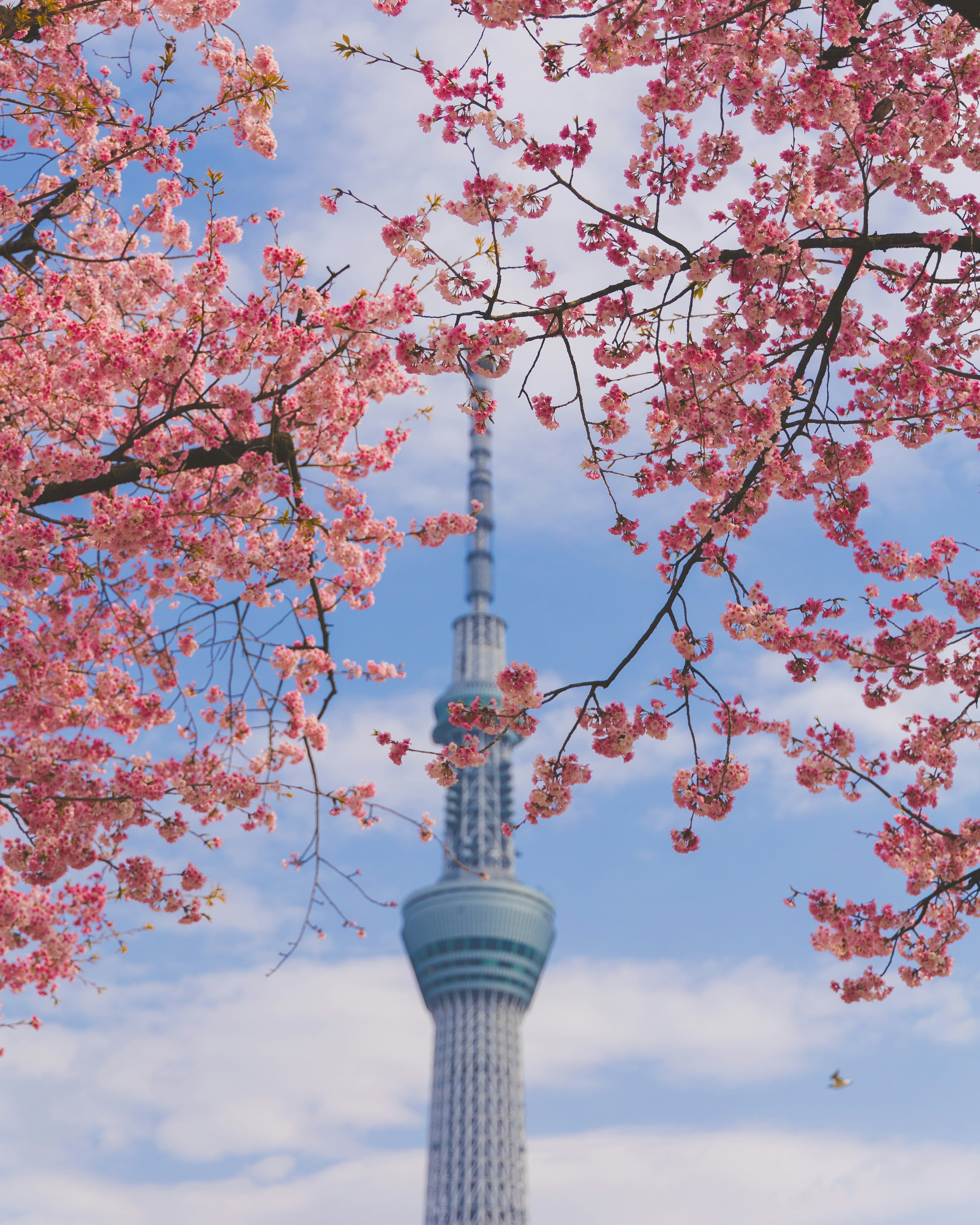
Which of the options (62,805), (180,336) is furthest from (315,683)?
(180,336)

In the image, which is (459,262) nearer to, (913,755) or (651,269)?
(651,269)

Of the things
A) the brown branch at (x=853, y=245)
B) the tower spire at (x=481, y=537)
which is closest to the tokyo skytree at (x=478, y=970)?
the tower spire at (x=481, y=537)

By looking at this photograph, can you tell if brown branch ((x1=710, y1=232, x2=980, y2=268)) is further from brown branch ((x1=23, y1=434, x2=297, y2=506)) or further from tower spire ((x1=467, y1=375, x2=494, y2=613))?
tower spire ((x1=467, y1=375, x2=494, y2=613))

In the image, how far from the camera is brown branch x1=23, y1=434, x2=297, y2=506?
24.8ft

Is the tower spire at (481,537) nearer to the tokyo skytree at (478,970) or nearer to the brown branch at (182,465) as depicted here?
the tokyo skytree at (478,970)

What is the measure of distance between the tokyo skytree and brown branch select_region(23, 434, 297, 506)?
6324 centimetres

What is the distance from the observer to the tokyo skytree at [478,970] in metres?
73.4

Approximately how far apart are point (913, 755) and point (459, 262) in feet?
18.4

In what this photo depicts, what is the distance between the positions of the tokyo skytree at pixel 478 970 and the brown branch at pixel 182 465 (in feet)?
207

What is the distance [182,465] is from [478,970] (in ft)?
261

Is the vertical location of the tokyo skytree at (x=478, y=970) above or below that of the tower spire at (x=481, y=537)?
below

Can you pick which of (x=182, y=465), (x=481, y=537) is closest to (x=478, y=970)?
(x=481, y=537)

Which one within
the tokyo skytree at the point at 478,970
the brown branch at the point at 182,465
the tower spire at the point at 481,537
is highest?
the tower spire at the point at 481,537

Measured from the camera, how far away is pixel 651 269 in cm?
626
